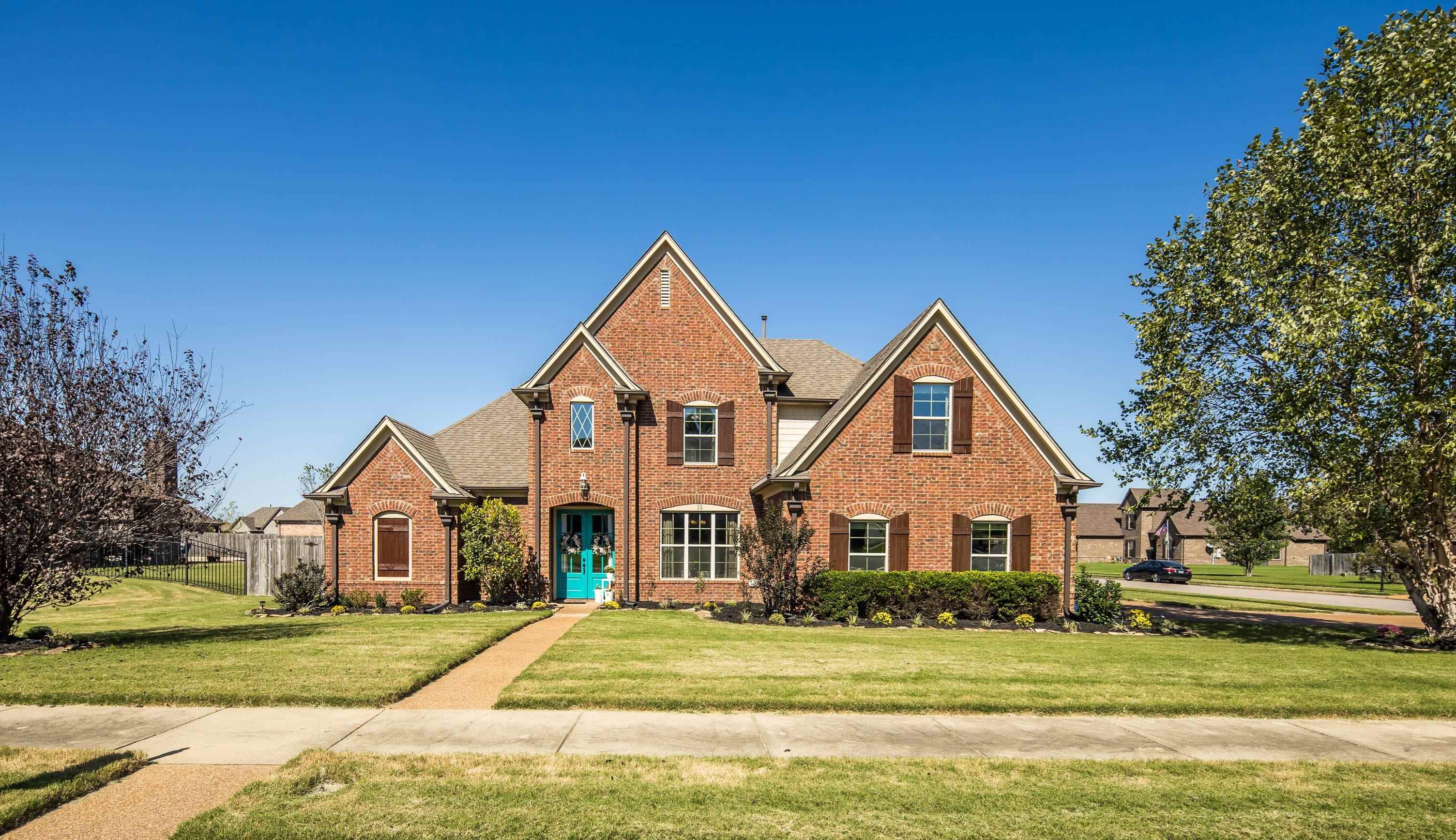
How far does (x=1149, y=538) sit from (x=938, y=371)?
242 ft

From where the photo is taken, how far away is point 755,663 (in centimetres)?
1242

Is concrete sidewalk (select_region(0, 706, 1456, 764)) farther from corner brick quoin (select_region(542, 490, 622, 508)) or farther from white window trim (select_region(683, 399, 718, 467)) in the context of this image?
white window trim (select_region(683, 399, 718, 467))

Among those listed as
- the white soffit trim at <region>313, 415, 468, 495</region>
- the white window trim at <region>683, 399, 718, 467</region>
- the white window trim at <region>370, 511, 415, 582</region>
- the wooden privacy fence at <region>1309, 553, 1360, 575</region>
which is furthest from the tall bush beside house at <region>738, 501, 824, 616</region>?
the wooden privacy fence at <region>1309, 553, 1360, 575</region>

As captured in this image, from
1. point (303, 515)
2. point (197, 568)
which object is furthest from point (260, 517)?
point (197, 568)

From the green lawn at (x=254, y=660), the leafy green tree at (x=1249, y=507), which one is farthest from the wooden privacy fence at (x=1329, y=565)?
the green lawn at (x=254, y=660)

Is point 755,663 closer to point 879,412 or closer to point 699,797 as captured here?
point 699,797

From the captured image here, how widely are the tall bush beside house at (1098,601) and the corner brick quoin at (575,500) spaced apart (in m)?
12.2

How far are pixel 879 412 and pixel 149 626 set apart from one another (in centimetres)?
1815

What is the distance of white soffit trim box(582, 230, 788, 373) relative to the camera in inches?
880

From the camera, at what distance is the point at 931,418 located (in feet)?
66.2

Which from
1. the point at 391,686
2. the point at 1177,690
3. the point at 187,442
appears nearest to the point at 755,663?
the point at 391,686

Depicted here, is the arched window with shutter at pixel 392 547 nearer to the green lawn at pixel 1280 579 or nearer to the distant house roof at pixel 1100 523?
the green lawn at pixel 1280 579

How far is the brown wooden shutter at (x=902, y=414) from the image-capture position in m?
20.0

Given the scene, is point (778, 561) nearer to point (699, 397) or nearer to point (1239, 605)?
point (699, 397)
